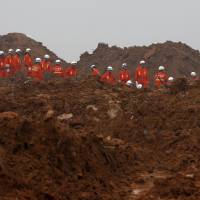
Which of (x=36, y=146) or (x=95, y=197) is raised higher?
(x=36, y=146)

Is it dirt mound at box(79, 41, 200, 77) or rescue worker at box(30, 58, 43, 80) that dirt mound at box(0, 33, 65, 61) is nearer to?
dirt mound at box(79, 41, 200, 77)

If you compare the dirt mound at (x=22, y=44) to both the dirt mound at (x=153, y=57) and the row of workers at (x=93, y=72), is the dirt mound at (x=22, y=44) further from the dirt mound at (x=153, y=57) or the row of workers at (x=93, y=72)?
the row of workers at (x=93, y=72)

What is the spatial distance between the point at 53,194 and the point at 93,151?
3.55 m

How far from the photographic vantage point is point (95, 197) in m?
9.73

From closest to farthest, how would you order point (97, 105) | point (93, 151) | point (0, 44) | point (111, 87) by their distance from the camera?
point (93, 151), point (97, 105), point (111, 87), point (0, 44)

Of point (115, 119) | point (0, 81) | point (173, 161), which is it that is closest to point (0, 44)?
point (0, 81)

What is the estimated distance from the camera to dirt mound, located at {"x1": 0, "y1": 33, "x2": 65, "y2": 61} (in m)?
43.8

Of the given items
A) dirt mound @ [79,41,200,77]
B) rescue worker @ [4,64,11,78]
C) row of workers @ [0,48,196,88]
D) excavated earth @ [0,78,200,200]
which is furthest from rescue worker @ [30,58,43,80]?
dirt mound @ [79,41,200,77]

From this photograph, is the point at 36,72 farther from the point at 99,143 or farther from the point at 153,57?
the point at 153,57

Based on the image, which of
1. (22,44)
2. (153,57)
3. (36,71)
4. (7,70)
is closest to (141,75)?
(36,71)

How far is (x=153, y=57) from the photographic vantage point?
40469 millimetres

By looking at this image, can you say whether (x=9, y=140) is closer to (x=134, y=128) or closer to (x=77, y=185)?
(x=77, y=185)

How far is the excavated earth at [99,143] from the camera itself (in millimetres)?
9961

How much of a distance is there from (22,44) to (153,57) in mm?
12563
